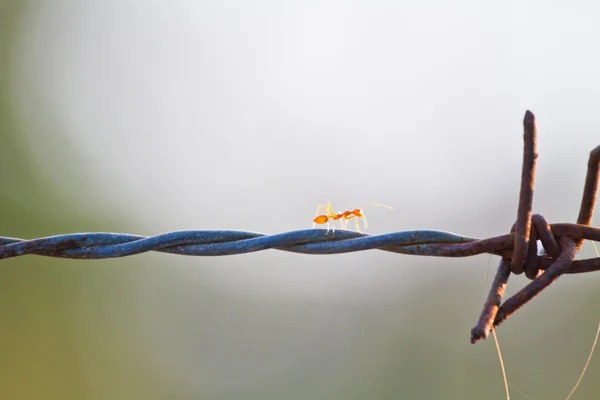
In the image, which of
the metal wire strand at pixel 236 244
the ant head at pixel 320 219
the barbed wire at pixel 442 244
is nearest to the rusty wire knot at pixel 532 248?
the barbed wire at pixel 442 244

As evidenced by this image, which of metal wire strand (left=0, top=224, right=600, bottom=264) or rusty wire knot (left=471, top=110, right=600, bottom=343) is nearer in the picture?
rusty wire knot (left=471, top=110, right=600, bottom=343)

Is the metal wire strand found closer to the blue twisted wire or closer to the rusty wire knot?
the blue twisted wire

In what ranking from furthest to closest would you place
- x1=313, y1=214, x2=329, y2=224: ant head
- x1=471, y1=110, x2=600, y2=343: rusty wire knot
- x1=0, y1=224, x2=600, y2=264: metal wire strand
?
x1=313, y1=214, x2=329, y2=224: ant head < x1=0, y1=224, x2=600, y2=264: metal wire strand < x1=471, y1=110, x2=600, y2=343: rusty wire knot

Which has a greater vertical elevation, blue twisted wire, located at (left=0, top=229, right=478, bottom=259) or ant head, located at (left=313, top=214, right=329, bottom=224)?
ant head, located at (left=313, top=214, right=329, bottom=224)

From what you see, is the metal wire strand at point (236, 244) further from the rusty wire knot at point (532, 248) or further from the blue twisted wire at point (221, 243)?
the rusty wire knot at point (532, 248)

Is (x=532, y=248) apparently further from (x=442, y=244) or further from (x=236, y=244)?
(x=236, y=244)

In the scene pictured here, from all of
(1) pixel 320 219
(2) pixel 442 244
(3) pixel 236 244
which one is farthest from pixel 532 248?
(1) pixel 320 219

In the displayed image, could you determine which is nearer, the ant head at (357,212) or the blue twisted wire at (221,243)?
the blue twisted wire at (221,243)

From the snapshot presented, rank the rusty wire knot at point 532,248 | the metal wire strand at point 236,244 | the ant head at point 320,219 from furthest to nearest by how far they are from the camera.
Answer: the ant head at point 320,219 < the metal wire strand at point 236,244 < the rusty wire knot at point 532,248

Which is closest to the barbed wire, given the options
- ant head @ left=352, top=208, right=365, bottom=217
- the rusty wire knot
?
the rusty wire knot
